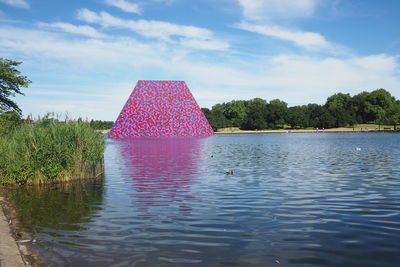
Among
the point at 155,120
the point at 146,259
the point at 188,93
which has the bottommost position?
the point at 146,259

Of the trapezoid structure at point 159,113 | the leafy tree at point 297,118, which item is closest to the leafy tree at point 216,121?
the leafy tree at point 297,118

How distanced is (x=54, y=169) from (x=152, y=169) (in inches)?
208

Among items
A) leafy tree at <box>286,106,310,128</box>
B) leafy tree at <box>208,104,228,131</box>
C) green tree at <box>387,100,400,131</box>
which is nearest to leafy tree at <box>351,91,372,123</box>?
leafy tree at <box>286,106,310,128</box>

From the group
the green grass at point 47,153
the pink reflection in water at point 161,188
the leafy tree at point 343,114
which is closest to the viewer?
the pink reflection in water at point 161,188

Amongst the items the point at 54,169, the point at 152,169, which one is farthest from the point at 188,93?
the point at 54,169

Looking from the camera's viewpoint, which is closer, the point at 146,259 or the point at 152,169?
Answer: the point at 146,259

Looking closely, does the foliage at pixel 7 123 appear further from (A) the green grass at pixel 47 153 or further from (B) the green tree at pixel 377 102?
(B) the green tree at pixel 377 102

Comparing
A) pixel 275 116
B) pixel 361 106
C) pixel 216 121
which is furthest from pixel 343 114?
pixel 216 121

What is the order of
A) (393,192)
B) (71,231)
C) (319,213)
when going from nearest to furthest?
(71,231) → (319,213) → (393,192)

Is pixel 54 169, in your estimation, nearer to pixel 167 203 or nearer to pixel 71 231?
pixel 167 203

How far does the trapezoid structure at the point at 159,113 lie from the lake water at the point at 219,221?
4984 centimetres

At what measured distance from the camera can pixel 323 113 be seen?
106 m

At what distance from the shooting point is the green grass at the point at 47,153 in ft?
42.4

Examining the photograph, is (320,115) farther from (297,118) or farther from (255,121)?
(255,121)
